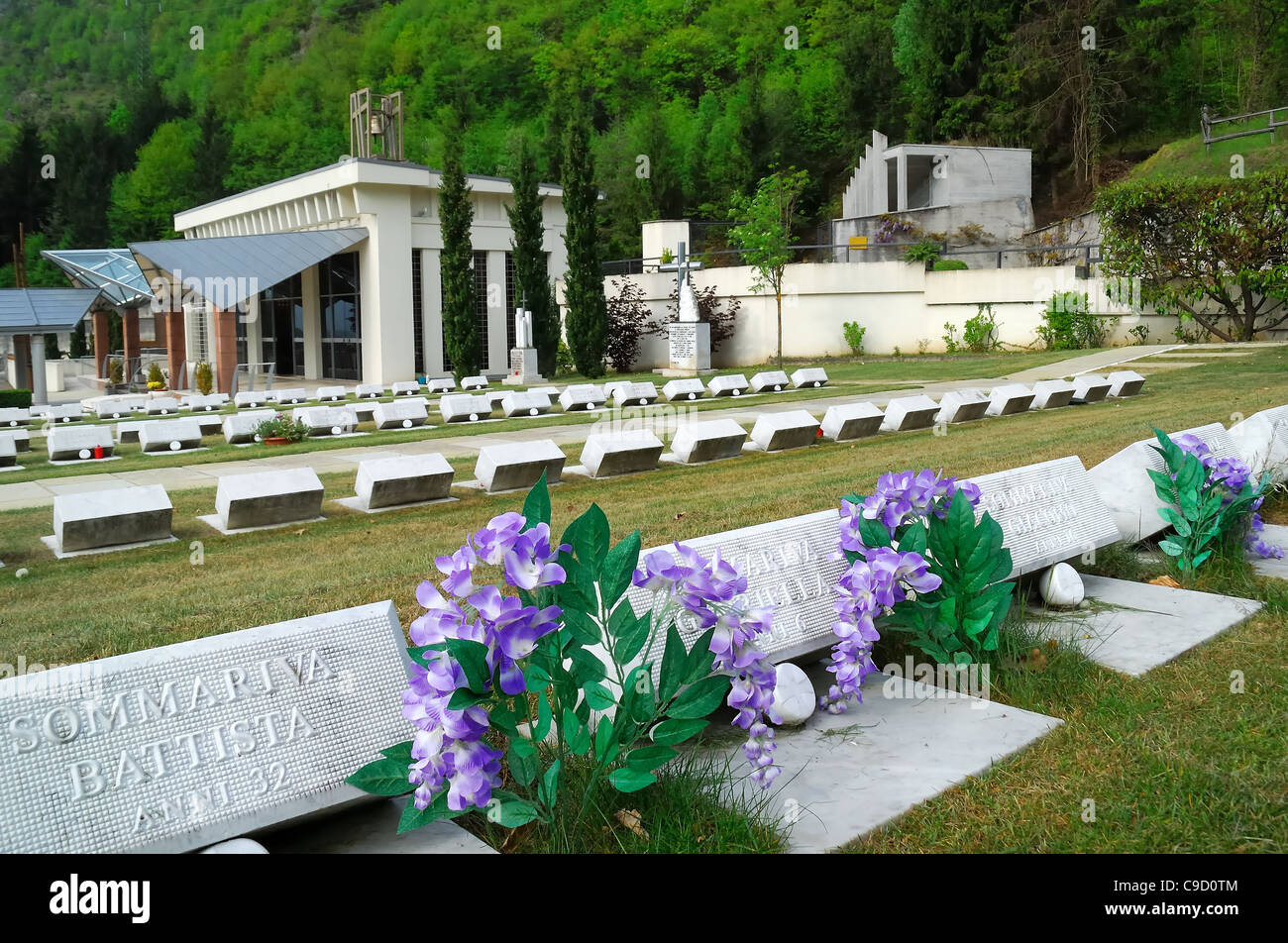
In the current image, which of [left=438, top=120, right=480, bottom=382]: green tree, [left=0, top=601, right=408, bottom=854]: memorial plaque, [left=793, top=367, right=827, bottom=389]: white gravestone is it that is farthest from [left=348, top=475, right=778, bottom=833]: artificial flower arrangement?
[left=438, top=120, right=480, bottom=382]: green tree

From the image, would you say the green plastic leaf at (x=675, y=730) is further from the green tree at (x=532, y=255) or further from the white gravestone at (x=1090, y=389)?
the green tree at (x=532, y=255)

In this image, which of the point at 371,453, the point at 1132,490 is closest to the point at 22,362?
the point at 371,453

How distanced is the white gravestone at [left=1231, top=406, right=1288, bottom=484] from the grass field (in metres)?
0.37

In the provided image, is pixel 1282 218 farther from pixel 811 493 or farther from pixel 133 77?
pixel 133 77

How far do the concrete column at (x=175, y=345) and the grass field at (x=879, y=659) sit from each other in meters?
25.5

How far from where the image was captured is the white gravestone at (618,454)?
10.6 meters

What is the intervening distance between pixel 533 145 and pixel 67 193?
32.4m

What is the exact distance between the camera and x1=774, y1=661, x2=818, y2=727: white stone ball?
3701 mm

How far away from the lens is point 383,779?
2670mm

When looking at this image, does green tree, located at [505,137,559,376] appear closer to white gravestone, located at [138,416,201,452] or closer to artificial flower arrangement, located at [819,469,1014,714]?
white gravestone, located at [138,416,201,452]

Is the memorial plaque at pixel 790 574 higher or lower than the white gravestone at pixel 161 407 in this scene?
lower

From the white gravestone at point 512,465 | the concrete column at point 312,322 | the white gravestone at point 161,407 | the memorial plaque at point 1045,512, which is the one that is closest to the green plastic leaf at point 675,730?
the memorial plaque at point 1045,512
